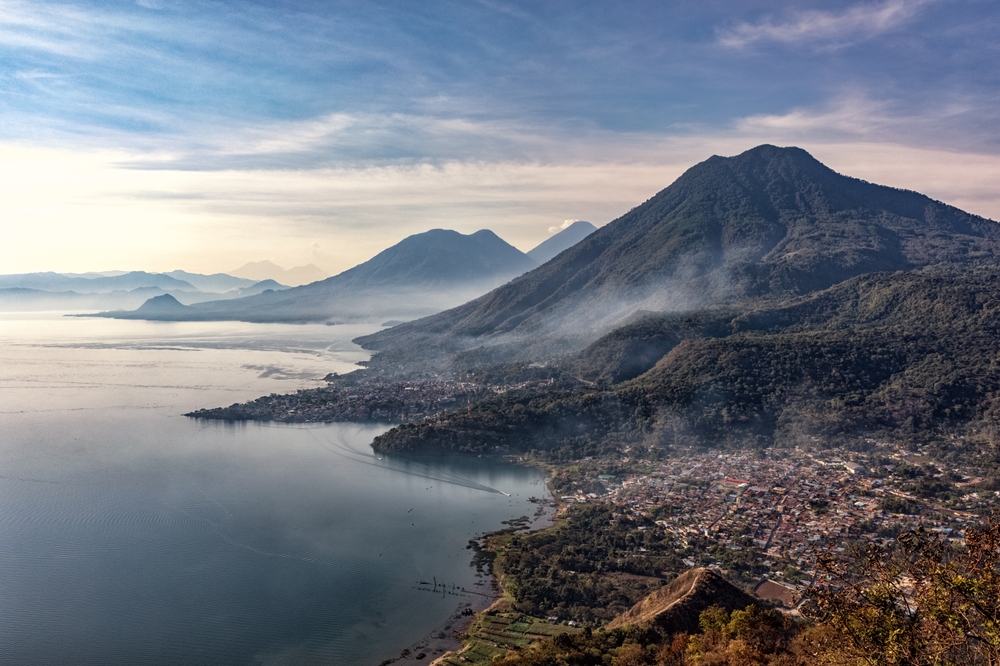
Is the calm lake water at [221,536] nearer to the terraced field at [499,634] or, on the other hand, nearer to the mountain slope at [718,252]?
the terraced field at [499,634]

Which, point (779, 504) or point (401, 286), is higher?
point (401, 286)

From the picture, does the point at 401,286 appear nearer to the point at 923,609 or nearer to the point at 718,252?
the point at 718,252

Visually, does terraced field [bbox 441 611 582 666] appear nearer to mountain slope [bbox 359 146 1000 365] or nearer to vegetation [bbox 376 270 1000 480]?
vegetation [bbox 376 270 1000 480]

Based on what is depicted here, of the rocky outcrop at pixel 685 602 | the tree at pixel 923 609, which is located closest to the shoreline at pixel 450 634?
the rocky outcrop at pixel 685 602

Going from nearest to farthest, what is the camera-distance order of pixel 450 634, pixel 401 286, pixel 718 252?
pixel 450 634
pixel 718 252
pixel 401 286

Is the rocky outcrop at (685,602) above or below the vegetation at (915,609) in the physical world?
below

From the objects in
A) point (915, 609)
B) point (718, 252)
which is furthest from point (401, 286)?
point (915, 609)

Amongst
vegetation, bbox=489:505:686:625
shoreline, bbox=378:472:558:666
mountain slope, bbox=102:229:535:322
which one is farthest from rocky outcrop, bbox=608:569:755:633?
mountain slope, bbox=102:229:535:322
